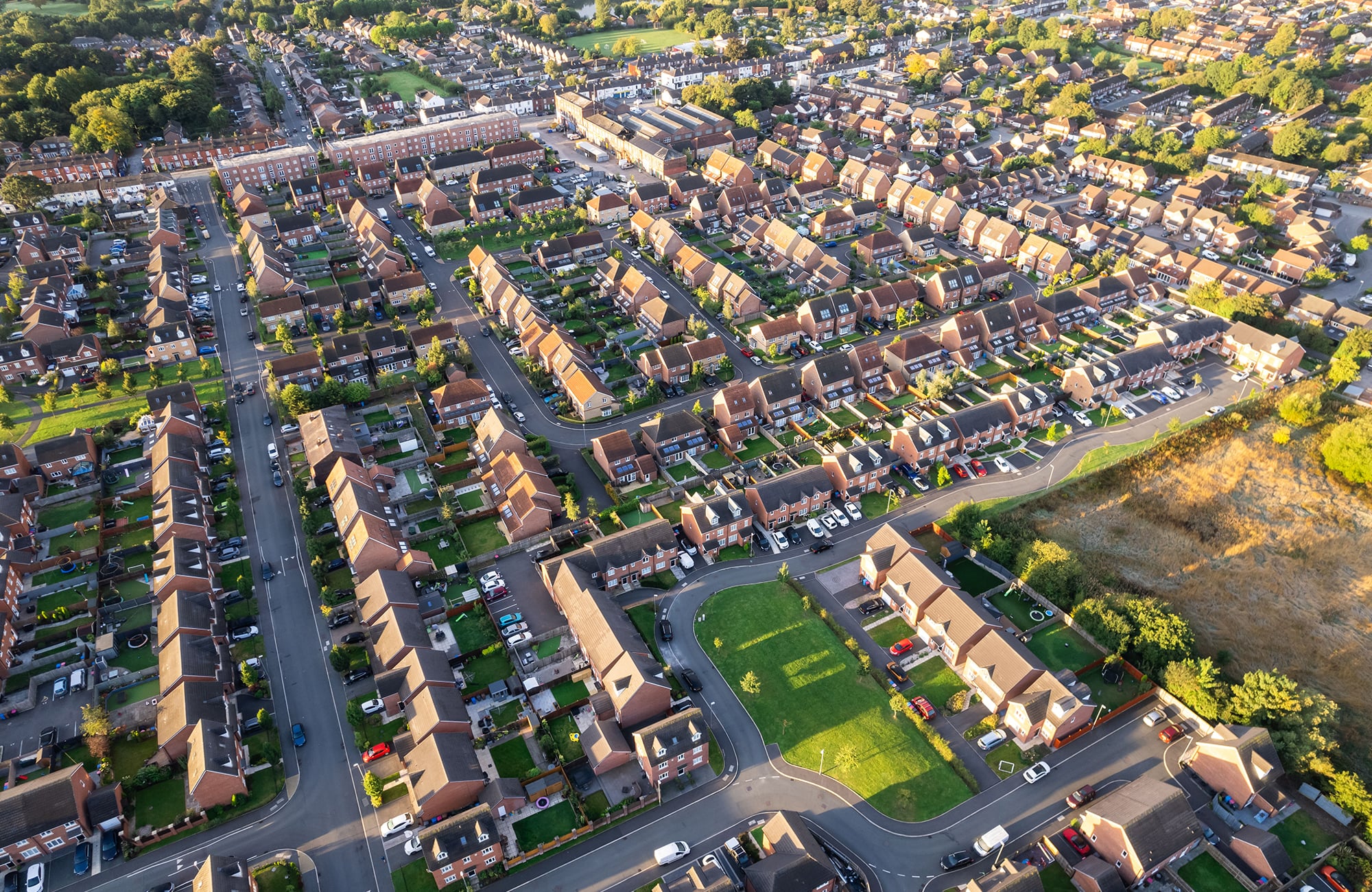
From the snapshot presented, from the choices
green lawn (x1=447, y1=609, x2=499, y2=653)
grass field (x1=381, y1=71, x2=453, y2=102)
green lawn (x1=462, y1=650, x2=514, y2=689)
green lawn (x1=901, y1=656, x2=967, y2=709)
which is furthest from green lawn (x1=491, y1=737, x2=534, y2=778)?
grass field (x1=381, y1=71, x2=453, y2=102)

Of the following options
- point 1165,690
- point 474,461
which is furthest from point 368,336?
point 1165,690

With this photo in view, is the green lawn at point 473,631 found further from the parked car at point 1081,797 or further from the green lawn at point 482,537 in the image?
the parked car at point 1081,797

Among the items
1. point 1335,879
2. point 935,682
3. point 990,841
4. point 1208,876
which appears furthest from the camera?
point 935,682

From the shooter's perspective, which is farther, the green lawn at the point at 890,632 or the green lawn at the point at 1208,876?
the green lawn at the point at 890,632

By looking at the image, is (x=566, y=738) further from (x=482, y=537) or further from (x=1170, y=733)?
(x=1170, y=733)

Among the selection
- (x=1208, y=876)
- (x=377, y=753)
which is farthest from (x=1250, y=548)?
(x=377, y=753)

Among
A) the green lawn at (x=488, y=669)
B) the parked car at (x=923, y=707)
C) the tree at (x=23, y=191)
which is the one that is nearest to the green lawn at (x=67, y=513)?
the green lawn at (x=488, y=669)
